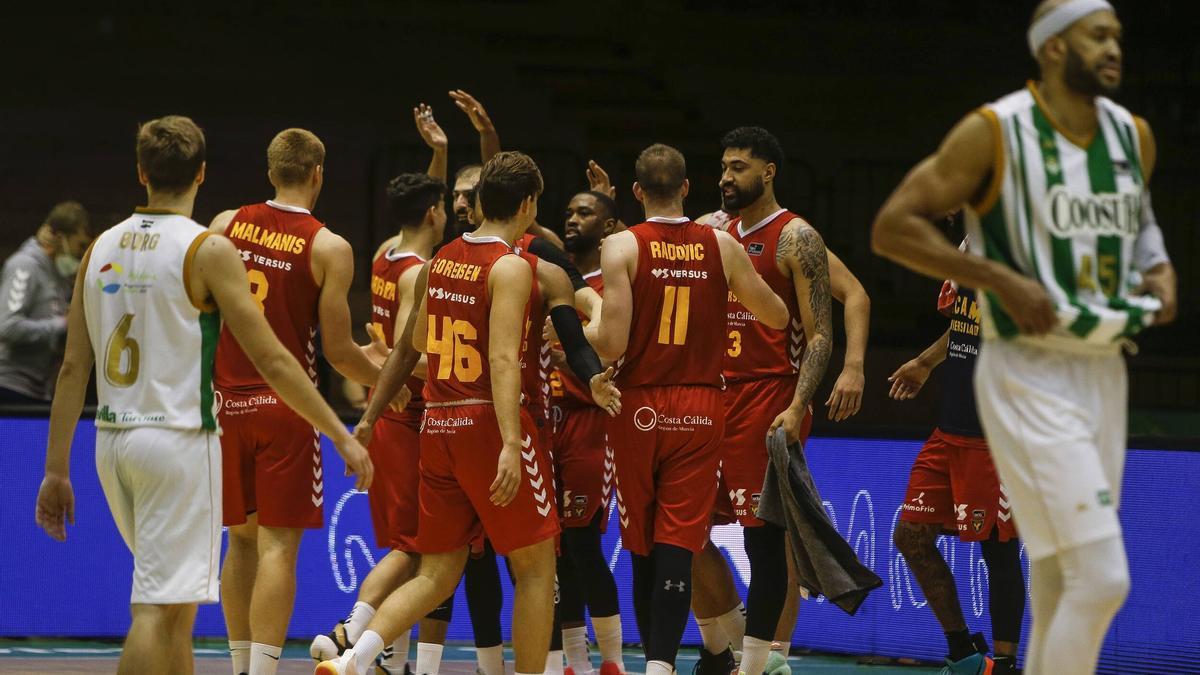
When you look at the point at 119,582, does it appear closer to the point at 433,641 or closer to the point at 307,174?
the point at 433,641

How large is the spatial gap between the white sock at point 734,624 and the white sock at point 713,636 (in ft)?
0.15

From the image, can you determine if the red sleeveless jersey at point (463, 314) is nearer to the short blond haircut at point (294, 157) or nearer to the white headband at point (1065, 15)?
the short blond haircut at point (294, 157)

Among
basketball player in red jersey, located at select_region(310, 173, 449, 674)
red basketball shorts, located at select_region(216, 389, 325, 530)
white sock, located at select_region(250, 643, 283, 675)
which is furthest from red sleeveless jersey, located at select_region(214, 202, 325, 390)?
white sock, located at select_region(250, 643, 283, 675)

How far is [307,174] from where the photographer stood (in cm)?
693

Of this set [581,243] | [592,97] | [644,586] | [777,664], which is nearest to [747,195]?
[581,243]

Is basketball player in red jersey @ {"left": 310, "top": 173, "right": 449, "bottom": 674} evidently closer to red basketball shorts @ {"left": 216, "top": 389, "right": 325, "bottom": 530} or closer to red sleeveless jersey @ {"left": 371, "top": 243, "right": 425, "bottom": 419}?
red sleeveless jersey @ {"left": 371, "top": 243, "right": 425, "bottom": 419}

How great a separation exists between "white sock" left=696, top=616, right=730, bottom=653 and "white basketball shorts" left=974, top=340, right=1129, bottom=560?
273 centimetres

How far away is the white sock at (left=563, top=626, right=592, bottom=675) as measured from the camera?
7672 millimetres

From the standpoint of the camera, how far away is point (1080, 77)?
4.56m

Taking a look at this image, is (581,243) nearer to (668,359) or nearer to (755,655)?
(668,359)

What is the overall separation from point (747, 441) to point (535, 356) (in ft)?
4.02

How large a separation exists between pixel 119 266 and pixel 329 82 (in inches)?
514

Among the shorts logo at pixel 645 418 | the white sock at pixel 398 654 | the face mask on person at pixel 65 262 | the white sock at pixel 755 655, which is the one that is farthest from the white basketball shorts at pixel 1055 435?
the face mask on person at pixel 65 262

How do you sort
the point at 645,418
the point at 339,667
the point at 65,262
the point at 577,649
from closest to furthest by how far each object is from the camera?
the point at 339,667, the point at 645,418, the point at 577,649, the point at 65,262
